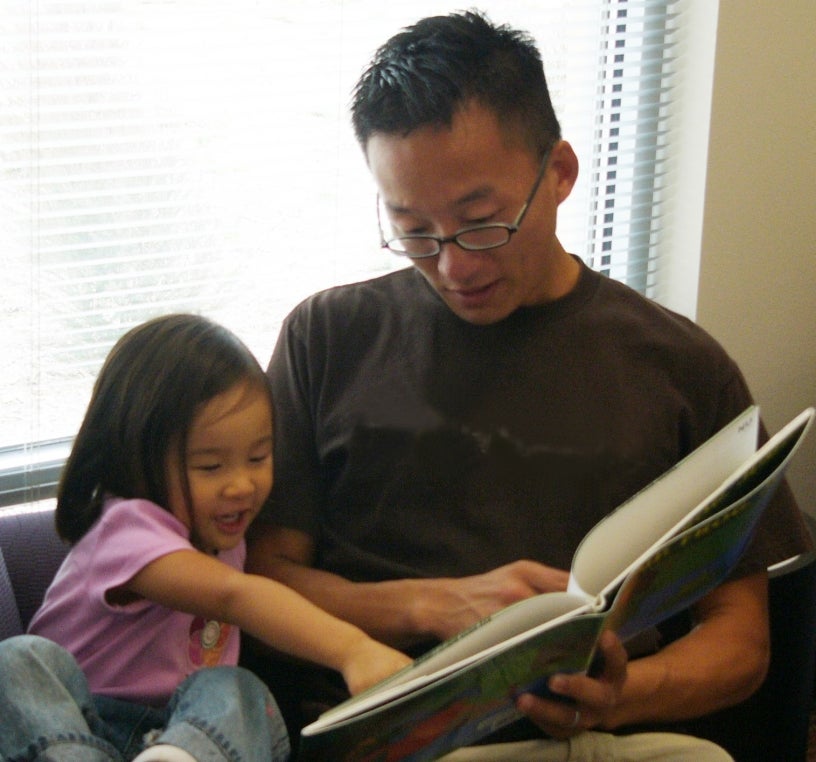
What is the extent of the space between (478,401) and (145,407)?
0.44m

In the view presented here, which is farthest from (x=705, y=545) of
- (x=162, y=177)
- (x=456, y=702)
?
(x=162, y=177)

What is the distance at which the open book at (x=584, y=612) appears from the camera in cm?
99

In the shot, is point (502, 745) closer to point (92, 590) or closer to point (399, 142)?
point (92, 590)

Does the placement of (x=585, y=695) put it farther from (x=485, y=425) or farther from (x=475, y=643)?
(x=485, y=425)

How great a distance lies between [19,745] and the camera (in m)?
1.12

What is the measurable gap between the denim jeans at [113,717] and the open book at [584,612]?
14 cm

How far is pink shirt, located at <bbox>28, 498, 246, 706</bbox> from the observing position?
130 cm

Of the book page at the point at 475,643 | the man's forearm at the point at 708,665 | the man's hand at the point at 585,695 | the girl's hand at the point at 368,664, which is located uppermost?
the book page at the point at 475,643

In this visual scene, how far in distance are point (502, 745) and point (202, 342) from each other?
2.04ft

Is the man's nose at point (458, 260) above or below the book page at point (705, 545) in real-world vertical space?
above

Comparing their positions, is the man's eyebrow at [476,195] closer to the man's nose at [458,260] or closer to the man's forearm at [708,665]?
the man's nose at [458,260]

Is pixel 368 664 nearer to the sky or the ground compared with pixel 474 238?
nearer to the ground

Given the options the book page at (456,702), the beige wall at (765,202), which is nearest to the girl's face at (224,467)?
Result: the book page at (456,702)

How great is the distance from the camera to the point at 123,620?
4.43 ft
